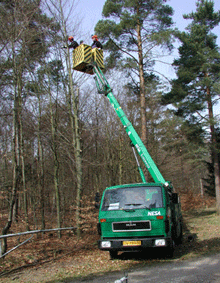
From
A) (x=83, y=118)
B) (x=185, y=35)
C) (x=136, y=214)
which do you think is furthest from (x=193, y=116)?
(x=136, y=214)

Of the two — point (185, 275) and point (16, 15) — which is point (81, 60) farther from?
point (185, 275)

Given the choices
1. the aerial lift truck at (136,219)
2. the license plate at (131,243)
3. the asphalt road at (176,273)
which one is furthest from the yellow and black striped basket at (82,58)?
the asphalt road at (176,273)

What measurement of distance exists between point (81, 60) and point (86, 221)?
6539 millimetres

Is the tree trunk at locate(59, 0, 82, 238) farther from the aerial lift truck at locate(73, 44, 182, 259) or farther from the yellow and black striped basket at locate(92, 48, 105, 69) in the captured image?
the aerial lift truck at locate(73, 44, 182, 259)

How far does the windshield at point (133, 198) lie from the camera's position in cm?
772

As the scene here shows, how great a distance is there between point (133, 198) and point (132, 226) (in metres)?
0.80

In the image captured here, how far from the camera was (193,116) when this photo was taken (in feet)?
67.2

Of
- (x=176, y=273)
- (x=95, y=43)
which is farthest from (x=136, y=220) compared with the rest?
(x=95, y=43)

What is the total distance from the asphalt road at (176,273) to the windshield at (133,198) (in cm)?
156

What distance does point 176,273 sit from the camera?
614 cm

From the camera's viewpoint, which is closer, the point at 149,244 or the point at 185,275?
the point at 185,275

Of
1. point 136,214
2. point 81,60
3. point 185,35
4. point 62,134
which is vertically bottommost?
point 136,214

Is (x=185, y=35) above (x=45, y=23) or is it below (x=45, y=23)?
above

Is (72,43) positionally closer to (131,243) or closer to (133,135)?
(133,135)
